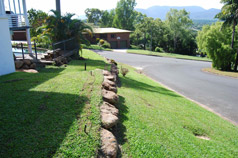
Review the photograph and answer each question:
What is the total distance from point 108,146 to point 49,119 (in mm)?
1512

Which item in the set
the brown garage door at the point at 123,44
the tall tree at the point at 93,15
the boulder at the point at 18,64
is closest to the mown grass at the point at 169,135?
the boulder at the point at 18,64

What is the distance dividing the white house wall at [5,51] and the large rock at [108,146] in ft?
22.9

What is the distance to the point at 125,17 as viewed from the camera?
3019 inches

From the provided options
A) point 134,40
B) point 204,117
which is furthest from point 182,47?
point 204,117

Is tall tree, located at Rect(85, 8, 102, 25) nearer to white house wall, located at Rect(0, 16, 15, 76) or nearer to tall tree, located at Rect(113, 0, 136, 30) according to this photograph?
tall tree, located at Rect(113, 0, 136, 30)

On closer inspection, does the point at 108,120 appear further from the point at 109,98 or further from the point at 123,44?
the point at 123,44

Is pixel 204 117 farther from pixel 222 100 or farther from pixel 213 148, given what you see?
pixel 222 100

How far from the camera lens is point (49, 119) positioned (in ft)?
14.9

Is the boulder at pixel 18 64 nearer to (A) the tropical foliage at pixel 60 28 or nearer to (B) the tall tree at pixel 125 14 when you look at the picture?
(A) the tropical foliage at pixel 60 28

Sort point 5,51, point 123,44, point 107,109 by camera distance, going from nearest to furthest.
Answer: point 107,109
point 5,51
point 123,44

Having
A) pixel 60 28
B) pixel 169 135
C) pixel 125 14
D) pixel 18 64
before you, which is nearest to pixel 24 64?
pixel 18 64

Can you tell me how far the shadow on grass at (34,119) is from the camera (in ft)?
11.8

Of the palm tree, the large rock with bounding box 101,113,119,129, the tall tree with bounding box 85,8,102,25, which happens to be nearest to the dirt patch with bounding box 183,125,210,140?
the large rock with bounding box 101,113,119,129

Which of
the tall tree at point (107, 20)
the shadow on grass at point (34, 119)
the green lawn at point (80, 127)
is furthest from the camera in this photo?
the tall tree at point (107, 20)
